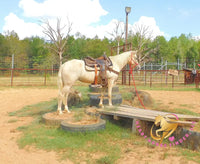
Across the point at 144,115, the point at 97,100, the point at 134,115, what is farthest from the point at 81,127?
the point at 97,100

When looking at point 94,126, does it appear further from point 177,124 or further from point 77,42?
point 77,42

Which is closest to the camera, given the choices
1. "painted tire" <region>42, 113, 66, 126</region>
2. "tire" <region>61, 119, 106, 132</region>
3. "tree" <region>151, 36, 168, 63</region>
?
"tire" <region>61, 119, 106, 132</region>

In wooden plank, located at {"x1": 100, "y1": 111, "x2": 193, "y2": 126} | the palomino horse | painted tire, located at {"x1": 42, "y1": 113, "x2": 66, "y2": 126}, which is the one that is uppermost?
the palomino horse

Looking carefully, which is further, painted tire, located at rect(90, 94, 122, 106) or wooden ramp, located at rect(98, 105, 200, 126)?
painted tire, located at rect(90, 94, 122, 106)

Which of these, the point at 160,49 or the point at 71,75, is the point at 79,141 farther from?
the point at 160,49

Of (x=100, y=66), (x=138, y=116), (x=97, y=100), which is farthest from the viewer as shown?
(x=97, y=100)

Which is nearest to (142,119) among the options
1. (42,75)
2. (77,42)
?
(42,75)

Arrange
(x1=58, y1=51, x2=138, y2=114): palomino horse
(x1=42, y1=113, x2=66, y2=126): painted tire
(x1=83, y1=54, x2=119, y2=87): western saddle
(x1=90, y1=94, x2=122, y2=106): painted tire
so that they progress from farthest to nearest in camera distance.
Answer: (x1=90, y1=94, x2=122, y2=106): painted tire < (x1=83, y1=54, x2=119, y2=87): western saddle < (x1=58, y1=51, x2=138, y2=114): palomino horse < (x1=42, y1=113, x2=66, y2=126): painted tire

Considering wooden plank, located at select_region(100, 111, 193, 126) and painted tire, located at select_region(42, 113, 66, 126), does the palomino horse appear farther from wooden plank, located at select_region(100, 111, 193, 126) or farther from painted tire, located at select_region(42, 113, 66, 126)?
wooden plank, located at select_region(100, 111, 193, 126)

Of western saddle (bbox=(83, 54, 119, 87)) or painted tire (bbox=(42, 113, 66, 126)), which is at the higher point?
western saddle (bbox=(83, 54, 119, 87))

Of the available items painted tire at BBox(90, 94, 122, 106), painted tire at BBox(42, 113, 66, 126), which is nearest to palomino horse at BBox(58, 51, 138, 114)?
painted tire at BBox(42, 113, 66, 126)

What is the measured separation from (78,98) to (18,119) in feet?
8.01

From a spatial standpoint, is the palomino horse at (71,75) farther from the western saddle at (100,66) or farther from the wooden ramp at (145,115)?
the wooden ramp at (145,115)

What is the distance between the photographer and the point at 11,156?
3.51 m
